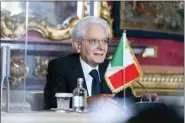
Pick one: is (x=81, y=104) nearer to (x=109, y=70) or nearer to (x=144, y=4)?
(x=109, y=70)

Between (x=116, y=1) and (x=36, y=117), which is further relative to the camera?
(x=116, y=1)

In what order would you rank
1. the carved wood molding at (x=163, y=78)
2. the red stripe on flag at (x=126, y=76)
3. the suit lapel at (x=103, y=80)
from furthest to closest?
the carved wood molding at (x=163, y=78) < the suit lapel at (x=103, y=80) < the red stripe on flag at (x=126, y=76)

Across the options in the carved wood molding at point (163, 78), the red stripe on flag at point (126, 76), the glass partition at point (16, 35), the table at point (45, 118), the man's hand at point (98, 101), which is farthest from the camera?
the carved wood molding at point (163, 78)

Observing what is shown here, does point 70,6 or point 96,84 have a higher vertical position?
point 70,6

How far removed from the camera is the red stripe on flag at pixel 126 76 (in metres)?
1.30

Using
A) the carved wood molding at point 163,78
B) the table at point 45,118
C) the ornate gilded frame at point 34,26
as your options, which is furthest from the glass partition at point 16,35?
the table at point 45,118

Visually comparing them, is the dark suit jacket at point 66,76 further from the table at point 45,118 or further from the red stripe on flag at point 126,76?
the table at point 45,118

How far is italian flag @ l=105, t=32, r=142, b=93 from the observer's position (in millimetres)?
1299

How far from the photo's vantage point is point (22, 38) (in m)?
2.44

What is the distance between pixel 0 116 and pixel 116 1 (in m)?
1.95

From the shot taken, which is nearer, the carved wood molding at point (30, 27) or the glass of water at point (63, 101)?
the glass of water at point (63, 101)

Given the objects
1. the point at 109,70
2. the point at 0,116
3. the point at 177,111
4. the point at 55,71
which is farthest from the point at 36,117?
the point at 55,71

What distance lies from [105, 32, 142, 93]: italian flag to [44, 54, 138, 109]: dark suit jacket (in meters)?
0.07

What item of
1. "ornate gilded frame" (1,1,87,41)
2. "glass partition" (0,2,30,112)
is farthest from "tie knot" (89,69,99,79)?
"ornate gilded frame" (1,1,87,41)
